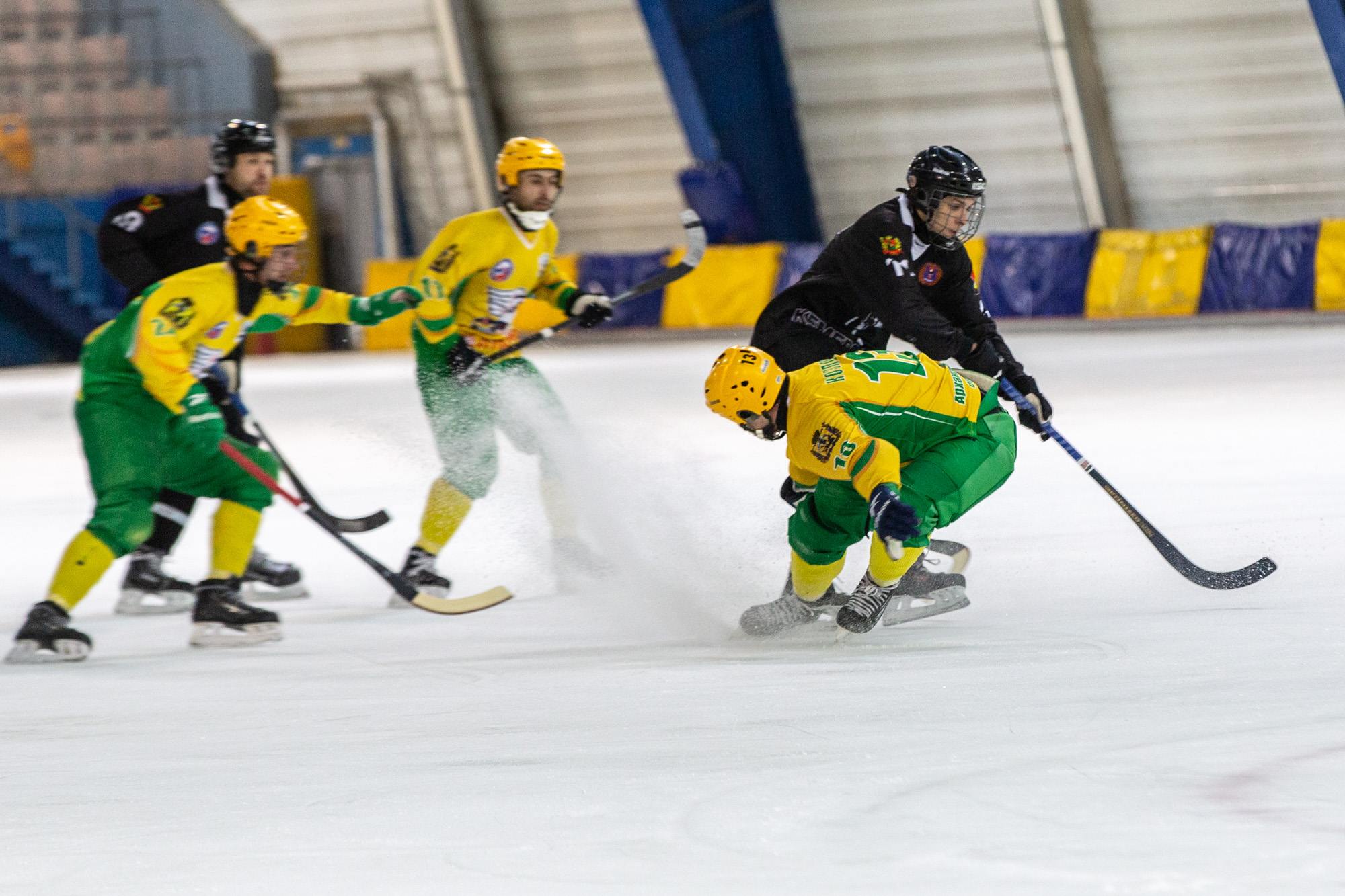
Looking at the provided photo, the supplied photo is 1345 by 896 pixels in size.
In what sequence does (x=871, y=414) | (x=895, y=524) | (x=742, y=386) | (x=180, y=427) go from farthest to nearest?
(x=180, y=427), (x=871, y=414), (x=742, y=386), (x=895, y=524)

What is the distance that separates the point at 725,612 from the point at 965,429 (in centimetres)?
75

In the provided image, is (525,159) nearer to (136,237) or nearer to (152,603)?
(136,237)

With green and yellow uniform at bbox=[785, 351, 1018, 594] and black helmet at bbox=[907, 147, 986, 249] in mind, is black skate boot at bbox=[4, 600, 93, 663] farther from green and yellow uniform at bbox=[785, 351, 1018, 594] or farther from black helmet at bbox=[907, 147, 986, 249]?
black helmet at bbox=[907, 147, 986, 249]

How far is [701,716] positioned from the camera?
3088mm

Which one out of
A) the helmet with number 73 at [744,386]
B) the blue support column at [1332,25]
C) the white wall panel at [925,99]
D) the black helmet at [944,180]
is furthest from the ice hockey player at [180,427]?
the white wall panel at [925,99]

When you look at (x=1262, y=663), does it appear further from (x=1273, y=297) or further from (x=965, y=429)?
(x=1273, y=297)

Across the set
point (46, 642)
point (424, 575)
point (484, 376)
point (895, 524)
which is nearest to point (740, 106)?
point (484, 376)

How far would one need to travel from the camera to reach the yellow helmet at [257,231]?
4.06 meters

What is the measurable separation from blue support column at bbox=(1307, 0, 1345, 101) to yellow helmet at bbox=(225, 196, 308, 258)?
10658 mm

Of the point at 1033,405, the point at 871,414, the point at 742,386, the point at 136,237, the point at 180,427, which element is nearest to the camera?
the point at 742,386

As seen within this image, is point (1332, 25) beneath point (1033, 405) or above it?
above

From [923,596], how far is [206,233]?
8.00ft

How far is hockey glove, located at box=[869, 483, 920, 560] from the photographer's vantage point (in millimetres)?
3432

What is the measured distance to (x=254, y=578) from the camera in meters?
4.98
